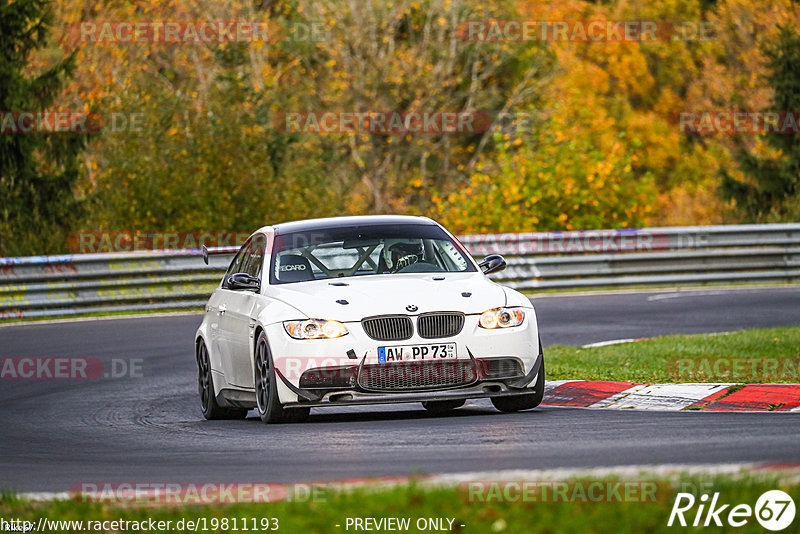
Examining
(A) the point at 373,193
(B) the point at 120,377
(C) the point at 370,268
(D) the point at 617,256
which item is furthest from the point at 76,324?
(A) the point at 373,193

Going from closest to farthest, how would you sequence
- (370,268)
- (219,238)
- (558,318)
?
1. (370,268)
2. (558,318)
3. (219,238)

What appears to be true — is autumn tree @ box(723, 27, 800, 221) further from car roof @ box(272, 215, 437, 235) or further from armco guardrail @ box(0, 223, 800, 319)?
car roof @ box(272, 215, 437, 235)

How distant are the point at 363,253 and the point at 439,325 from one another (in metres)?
1.51

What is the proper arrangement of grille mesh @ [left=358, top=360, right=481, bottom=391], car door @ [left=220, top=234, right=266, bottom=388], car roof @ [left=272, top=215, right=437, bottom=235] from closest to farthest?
grille mesh @ [left=358, top=360, right=481, bottom=391] → car door @ [left=220, top=234, right=266, bottom=388] → car roof @ [left=272, top=215, right=437, bottom=235]

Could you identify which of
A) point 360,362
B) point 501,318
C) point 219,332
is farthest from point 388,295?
point 219,332

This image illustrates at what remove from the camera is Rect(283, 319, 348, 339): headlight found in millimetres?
10719

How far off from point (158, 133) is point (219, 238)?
10.1 ft

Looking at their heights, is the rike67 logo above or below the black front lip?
above

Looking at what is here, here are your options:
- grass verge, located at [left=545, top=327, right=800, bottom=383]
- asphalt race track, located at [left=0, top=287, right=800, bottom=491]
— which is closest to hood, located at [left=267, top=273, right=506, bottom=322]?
asphalt race track, located at [left=0, top=287, right=800, bottom=491]

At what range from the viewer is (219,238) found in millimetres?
31281

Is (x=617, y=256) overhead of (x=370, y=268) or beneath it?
beneath

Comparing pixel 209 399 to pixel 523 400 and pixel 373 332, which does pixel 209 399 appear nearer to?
pixel 373 332

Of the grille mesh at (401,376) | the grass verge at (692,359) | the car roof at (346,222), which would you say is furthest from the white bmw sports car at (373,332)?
the grass verge at (692,359)

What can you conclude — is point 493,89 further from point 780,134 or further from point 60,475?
point 60,475
